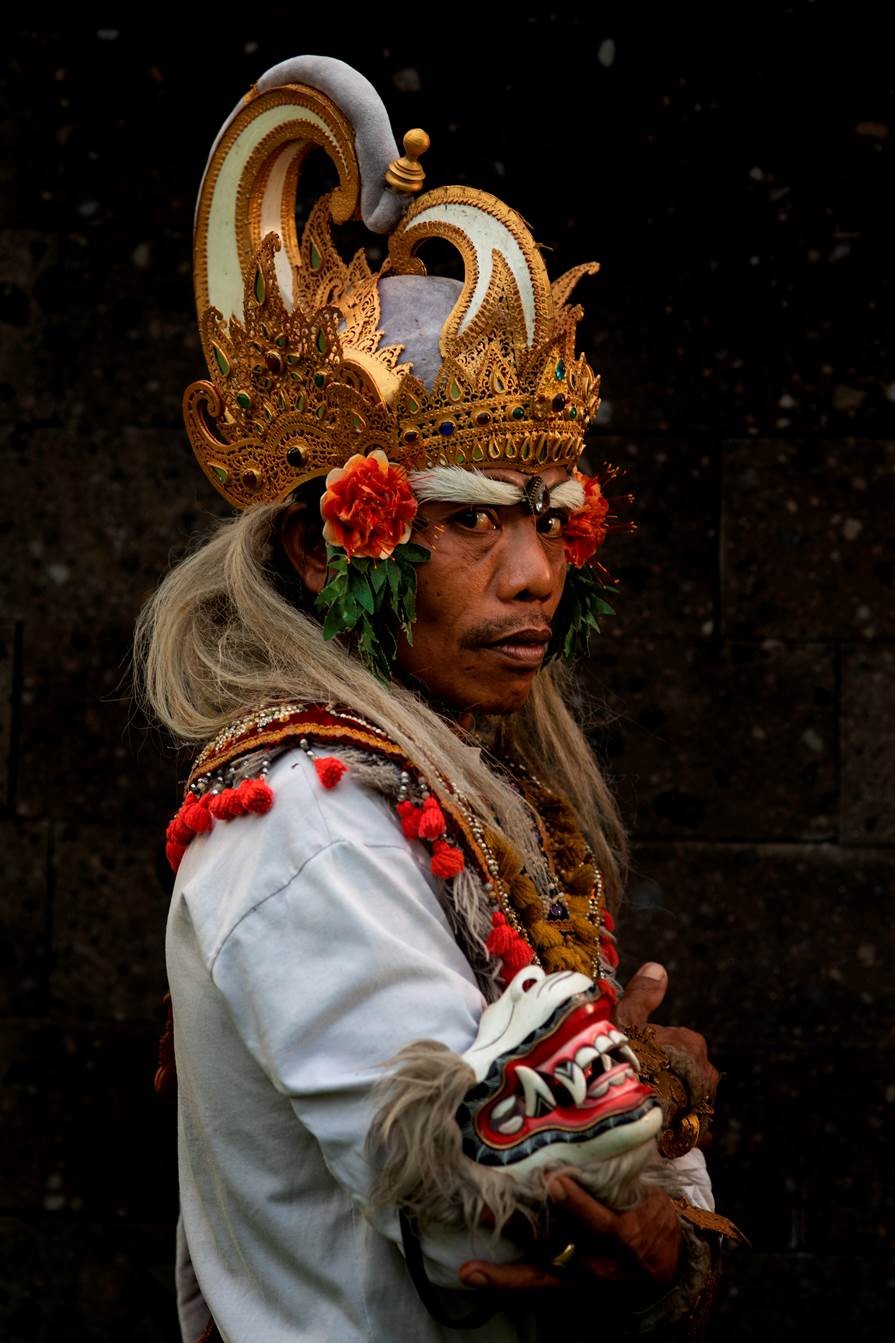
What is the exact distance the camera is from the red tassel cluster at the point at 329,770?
192 cm

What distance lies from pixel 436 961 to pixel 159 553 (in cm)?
196

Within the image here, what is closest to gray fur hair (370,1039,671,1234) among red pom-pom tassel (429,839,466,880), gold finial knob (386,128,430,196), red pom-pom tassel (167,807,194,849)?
red pom-pom tassel (429,839,466,880)

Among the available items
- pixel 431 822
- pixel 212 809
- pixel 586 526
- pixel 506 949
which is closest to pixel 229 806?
pixel 212 809

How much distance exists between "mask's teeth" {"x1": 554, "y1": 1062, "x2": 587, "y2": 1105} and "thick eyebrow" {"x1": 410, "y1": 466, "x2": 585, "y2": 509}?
82cm

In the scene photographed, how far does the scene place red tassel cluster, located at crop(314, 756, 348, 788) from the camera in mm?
1919

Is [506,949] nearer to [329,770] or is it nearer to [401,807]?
[401,807]

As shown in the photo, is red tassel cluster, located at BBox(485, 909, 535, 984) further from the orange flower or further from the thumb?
the orange flower

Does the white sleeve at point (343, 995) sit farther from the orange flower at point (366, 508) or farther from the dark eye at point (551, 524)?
the dark eye at point (551, 524)

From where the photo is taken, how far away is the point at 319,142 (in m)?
2.33

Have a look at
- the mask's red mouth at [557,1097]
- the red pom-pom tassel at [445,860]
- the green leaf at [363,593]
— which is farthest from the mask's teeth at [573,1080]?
the green leaf at [363,593]

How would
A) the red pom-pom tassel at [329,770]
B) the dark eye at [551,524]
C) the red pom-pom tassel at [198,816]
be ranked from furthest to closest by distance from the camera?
the dark eye at [551,524], the red pom-pom tassel at [198,816], the red pom-pom tassel at [329,770]

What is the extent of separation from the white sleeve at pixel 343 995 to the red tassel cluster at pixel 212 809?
0.14 metres

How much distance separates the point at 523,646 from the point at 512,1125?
2.50 feet

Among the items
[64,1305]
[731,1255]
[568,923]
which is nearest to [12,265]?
[568,923]
